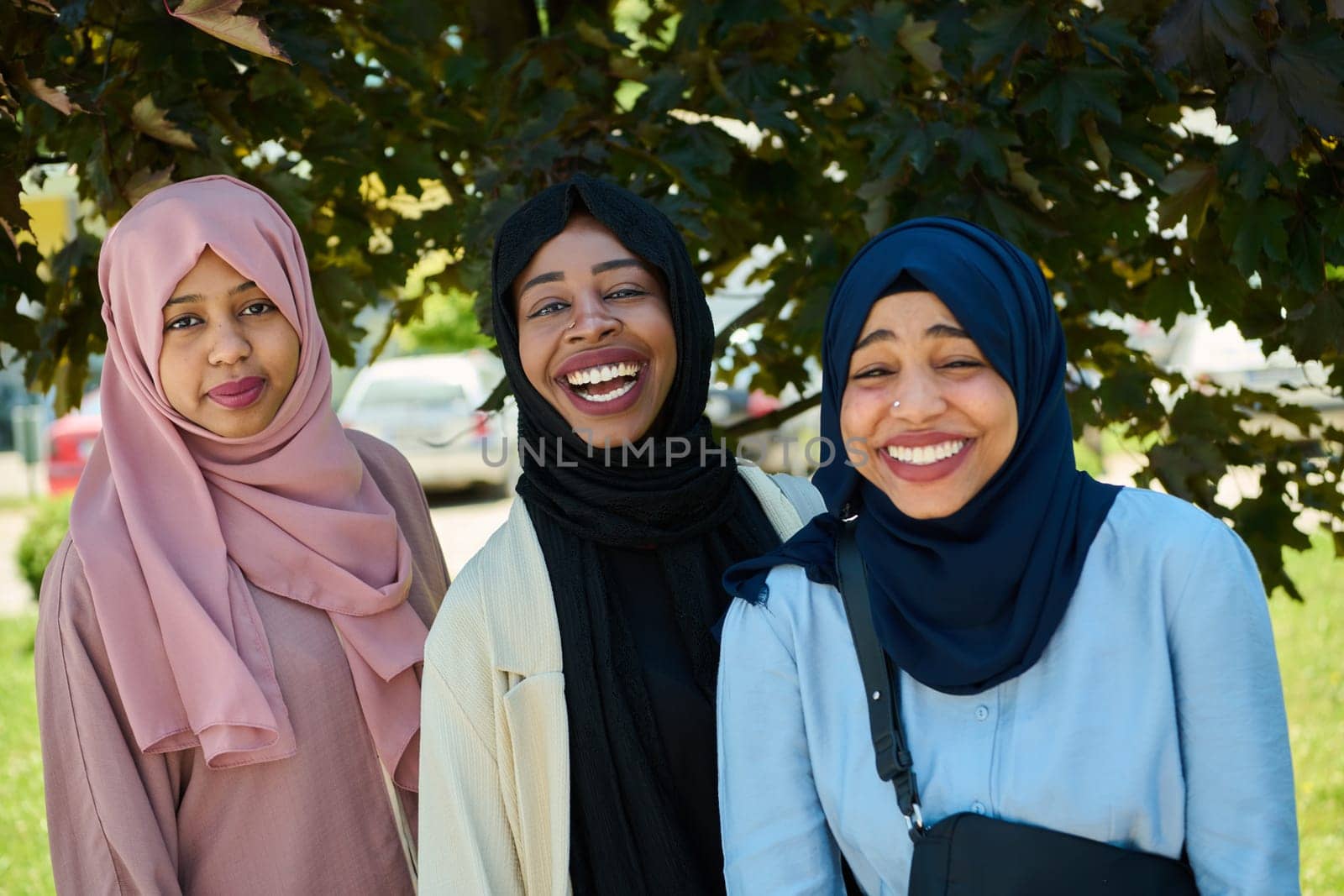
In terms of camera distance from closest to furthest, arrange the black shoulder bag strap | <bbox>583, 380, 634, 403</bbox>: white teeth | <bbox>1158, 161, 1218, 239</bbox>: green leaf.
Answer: the black shoulder bag strap < <bbox>583, 380, 634, 403</bbox>: white teeth < <bbox>1158, 161, 1218, 239</bbox>: green leaf

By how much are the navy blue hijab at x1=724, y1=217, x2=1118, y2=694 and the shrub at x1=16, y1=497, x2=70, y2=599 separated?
8.57 metres

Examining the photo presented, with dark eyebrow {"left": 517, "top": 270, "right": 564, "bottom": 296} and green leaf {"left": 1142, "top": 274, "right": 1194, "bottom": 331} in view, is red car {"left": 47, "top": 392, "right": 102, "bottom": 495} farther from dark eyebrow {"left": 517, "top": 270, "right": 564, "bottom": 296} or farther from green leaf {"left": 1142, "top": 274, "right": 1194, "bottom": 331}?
green leaf {"left": 1142, "top": 274, "right": 1194, "bottom": 331}

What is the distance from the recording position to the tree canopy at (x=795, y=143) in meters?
2.46

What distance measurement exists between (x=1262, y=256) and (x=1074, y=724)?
4.10 feet

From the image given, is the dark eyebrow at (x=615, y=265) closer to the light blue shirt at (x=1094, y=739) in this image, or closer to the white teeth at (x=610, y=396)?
the white teeth at (x=610, y=396)

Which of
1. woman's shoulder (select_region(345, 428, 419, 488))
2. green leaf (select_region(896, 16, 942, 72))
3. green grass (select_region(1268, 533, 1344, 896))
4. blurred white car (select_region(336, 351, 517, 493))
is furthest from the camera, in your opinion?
blurred white car (select_region(336, 351, 517, 493))

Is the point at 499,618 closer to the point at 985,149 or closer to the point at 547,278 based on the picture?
the point at 547,278

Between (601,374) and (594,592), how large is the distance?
0.38m

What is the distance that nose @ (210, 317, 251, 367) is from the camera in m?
2.46

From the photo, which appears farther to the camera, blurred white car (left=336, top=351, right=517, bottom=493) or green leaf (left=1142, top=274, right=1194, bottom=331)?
blurred white car (left=336, top=351, right=517, bottom=493)

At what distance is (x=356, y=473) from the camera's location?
2742 millimetres

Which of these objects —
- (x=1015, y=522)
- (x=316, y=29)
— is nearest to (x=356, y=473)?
(x=316, y=29)

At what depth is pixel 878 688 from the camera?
73.7 inches

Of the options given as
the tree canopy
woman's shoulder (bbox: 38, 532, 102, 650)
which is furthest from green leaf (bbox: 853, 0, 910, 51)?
woman's shoulder (bbox: 38, 532, 102, 650)
